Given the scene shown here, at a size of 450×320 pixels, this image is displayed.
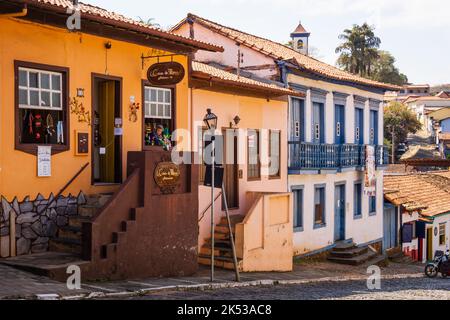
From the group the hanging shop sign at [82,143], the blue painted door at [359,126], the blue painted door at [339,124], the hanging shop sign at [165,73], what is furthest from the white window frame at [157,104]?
Answer: the blue painted door at [359,126]

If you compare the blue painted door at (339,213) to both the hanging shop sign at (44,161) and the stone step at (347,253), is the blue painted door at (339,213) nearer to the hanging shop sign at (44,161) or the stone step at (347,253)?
the stone step at (347,253)

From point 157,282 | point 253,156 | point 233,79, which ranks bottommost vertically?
point 157,282

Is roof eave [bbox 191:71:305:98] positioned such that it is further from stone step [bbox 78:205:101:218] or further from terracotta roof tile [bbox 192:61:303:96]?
stone step [bbox 78:205:101:218]

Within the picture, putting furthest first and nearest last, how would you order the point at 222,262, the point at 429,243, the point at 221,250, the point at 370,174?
the point at 429,243 < the point at 370,174 < the point at 221,250 < the point at 222,262

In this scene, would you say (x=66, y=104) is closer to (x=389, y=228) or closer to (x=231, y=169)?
(x=231, y=169)

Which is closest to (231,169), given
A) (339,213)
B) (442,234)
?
(339,213)

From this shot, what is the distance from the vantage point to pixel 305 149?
67.1ft

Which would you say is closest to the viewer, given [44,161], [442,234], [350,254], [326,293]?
[44,161]

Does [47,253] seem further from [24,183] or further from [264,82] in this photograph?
[264,82]

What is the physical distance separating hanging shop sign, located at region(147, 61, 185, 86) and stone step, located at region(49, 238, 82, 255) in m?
3.73

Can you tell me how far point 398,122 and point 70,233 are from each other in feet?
163

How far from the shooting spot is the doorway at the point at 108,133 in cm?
1314

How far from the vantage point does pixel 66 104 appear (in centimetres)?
1196
